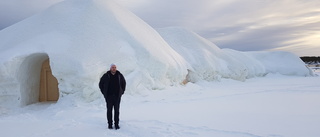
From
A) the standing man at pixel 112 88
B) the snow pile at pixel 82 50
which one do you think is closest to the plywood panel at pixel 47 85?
the snow pile at pixel 82 50

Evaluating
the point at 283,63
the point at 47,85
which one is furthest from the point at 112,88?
the point at 283,63

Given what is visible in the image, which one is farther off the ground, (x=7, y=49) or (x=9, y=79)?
(x=7, y=49)

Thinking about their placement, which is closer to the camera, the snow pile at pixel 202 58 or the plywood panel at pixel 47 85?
the plywood panel at pixel 47 85

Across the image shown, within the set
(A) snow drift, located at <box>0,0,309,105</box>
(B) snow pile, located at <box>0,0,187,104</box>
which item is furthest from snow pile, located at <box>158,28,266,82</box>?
(A) snow drift, located at <box>0,0,309,105</box>

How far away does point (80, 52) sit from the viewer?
11.9 m

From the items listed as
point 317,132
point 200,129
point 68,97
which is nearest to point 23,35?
point 68,97

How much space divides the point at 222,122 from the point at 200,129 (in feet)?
3.23

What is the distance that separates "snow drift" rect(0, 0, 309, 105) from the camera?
1102 centimetres

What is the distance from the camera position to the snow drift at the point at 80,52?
1102 centimetres

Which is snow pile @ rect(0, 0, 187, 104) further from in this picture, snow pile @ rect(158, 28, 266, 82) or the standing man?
snow pile @ rect(158, 28, 266, 82)

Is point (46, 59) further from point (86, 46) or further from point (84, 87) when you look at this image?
point (84, 87)

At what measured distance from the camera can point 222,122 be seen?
21.6ft

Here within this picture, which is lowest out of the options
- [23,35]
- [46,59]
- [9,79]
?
Answer: [9,79]

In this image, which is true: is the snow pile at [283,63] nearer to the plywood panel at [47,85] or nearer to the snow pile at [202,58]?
the snow pile at [202,58]
